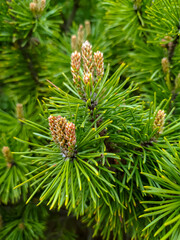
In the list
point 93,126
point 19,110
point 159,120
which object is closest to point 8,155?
point 19,110

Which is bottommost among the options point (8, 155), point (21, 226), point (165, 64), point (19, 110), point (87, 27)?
point (21, 226)

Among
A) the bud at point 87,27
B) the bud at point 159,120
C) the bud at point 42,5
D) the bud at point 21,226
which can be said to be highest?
the bud at point 87,27

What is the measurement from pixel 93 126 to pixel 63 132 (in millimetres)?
80

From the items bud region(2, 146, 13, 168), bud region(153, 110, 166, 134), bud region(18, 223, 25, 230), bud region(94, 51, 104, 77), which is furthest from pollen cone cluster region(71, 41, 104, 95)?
bud region(18, 223, 25, 230)

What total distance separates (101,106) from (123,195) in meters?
0.20

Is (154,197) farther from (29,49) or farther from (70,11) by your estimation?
(70,11)

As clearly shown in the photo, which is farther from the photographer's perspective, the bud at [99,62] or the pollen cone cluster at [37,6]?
the pollen cone cluster at [37,6]

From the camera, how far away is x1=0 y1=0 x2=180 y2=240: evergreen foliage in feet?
1.44

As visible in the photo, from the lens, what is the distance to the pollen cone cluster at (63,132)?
0.41 m

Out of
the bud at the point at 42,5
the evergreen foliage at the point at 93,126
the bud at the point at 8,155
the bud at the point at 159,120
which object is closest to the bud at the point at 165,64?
the evergreen foliage at the point at 93,126

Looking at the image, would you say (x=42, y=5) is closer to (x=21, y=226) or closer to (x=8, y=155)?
(x=8, y=155)

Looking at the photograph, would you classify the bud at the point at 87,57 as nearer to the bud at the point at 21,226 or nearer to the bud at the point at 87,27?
the bud at the point at 87,27

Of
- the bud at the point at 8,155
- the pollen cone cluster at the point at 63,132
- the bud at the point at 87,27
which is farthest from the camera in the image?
the bud at the point at 87,27

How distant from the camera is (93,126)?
48cm
